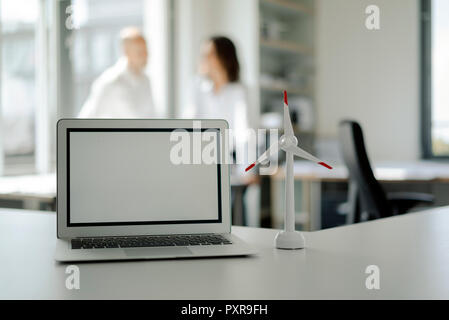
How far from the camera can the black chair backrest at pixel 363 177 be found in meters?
2.50

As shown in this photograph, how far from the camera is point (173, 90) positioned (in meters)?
4.92

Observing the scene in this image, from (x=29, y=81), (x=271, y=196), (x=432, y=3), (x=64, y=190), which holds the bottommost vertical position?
(x=271, y=196)

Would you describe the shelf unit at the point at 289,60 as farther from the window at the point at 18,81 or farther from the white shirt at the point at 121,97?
the window at the point at 18,81

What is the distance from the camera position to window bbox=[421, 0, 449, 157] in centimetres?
474

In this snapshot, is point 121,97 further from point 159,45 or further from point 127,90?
point 159,45

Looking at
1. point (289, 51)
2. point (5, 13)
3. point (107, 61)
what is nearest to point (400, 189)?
point (289, 51)

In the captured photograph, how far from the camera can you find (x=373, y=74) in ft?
16.7

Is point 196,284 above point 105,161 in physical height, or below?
below

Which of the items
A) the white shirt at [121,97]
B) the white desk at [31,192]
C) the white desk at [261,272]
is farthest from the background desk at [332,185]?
the white desk at [261,272]

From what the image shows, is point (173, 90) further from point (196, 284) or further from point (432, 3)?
point (196, 284)

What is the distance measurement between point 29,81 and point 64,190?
2.93 m

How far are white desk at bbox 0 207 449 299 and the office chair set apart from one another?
1.27m

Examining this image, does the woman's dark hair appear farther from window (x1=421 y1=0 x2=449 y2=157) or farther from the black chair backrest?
window (x1=421 y1=0 x2=449 y2=157)

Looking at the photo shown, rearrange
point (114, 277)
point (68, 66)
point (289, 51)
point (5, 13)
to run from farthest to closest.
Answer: point (289, 51)
point (68, 66)
point (5, 13)
point (114, 277)
